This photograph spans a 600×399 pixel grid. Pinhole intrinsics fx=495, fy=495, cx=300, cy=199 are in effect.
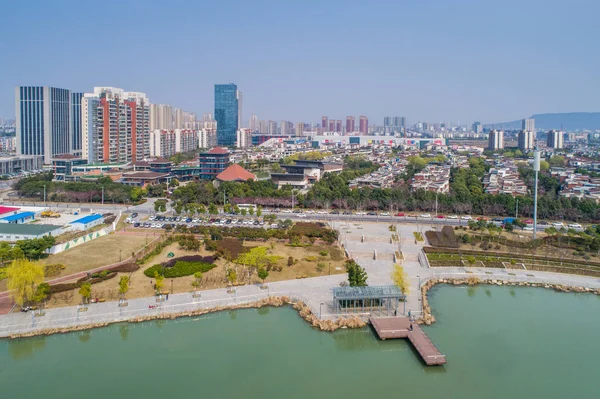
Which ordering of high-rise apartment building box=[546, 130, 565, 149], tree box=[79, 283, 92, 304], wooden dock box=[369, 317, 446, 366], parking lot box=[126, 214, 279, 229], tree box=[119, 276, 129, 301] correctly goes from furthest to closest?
high-rise apartment building box=[546, 130, 565, 149], parking lot box=[126, 214, 279, 229], tree box=[119, 276, 129, 301], tree box=[79, 283, 92, 304], wooden dock box=[369, 317, 446, 366]

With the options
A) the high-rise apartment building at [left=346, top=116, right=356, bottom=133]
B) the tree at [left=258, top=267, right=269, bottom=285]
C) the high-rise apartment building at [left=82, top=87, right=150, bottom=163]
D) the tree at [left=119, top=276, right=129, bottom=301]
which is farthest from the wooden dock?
the high-rise apartment building at [left=346, top=116, right=356, bottom=133]

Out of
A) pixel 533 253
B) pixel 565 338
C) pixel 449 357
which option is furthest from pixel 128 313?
pixel 533 253

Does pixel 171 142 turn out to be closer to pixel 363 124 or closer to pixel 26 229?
pixel 26 229

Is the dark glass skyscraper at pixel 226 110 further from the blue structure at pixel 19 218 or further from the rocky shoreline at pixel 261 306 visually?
the rocky shoreline at pixel 261 306

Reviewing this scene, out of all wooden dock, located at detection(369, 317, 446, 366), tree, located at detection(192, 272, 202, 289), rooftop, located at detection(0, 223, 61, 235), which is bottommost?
wooden dock, located at detection(369, 317, 446, 366)

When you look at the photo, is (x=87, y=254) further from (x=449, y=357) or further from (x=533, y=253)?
(x=533, y=253)

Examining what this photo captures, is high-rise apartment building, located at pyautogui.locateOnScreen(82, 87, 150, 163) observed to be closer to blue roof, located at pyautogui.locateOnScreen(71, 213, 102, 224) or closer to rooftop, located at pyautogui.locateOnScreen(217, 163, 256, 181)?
rooftop, located at pyautogui.locateOnScreen(217, 163, 256, 181)

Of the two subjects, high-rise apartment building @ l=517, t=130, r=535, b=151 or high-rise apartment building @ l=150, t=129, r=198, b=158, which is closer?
high-rise apartment building @ l=150, t=129, r=198, b=158
